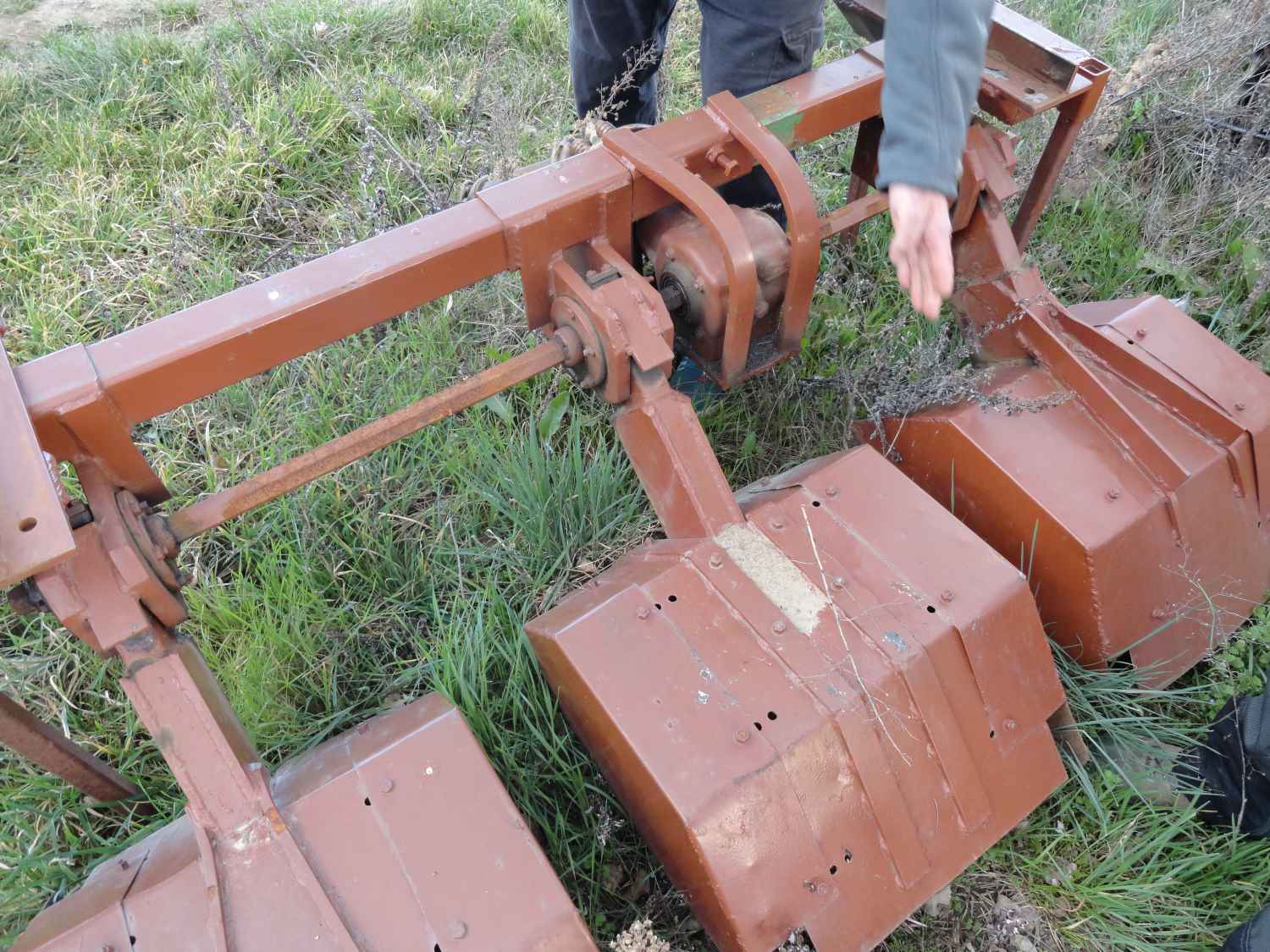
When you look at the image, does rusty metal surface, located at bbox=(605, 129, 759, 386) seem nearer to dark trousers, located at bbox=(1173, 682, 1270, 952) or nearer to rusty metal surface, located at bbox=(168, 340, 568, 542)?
rusty metal surface, located at bbox=(168, 340, 568, 542)

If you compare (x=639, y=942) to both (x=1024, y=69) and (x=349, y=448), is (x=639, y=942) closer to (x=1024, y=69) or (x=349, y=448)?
(x=349, y=448)

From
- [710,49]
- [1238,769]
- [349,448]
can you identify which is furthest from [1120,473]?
[349,448]

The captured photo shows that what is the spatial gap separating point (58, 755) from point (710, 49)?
2.21 meters

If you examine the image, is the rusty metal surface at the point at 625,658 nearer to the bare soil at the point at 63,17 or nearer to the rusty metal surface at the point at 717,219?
the rusty metal surface at the point at 717,219

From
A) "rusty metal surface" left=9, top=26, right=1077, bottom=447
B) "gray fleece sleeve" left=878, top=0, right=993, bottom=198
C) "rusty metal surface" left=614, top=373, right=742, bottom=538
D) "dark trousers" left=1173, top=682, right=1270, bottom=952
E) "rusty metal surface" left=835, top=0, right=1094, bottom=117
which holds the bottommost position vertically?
"dark trousers" left=1173, top=682, right=1270, bottom=952

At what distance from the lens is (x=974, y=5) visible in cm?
144

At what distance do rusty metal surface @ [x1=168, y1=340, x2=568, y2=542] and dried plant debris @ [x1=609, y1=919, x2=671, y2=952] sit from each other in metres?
1.00

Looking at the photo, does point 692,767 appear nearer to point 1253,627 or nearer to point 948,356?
point 948,356

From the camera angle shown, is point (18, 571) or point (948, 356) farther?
point (948, 356)

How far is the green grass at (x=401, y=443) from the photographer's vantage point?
6.33 ft

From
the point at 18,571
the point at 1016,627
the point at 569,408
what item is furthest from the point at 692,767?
the point at 569,408

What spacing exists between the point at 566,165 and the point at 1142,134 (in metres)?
2.75

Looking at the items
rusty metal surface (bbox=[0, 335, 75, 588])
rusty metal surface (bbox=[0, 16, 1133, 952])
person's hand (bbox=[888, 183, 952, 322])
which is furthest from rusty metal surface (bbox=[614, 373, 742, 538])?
rusty metal surface (bbox=[0, 335, 75, 588])

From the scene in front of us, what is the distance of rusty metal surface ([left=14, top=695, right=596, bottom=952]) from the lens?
1.28 m
